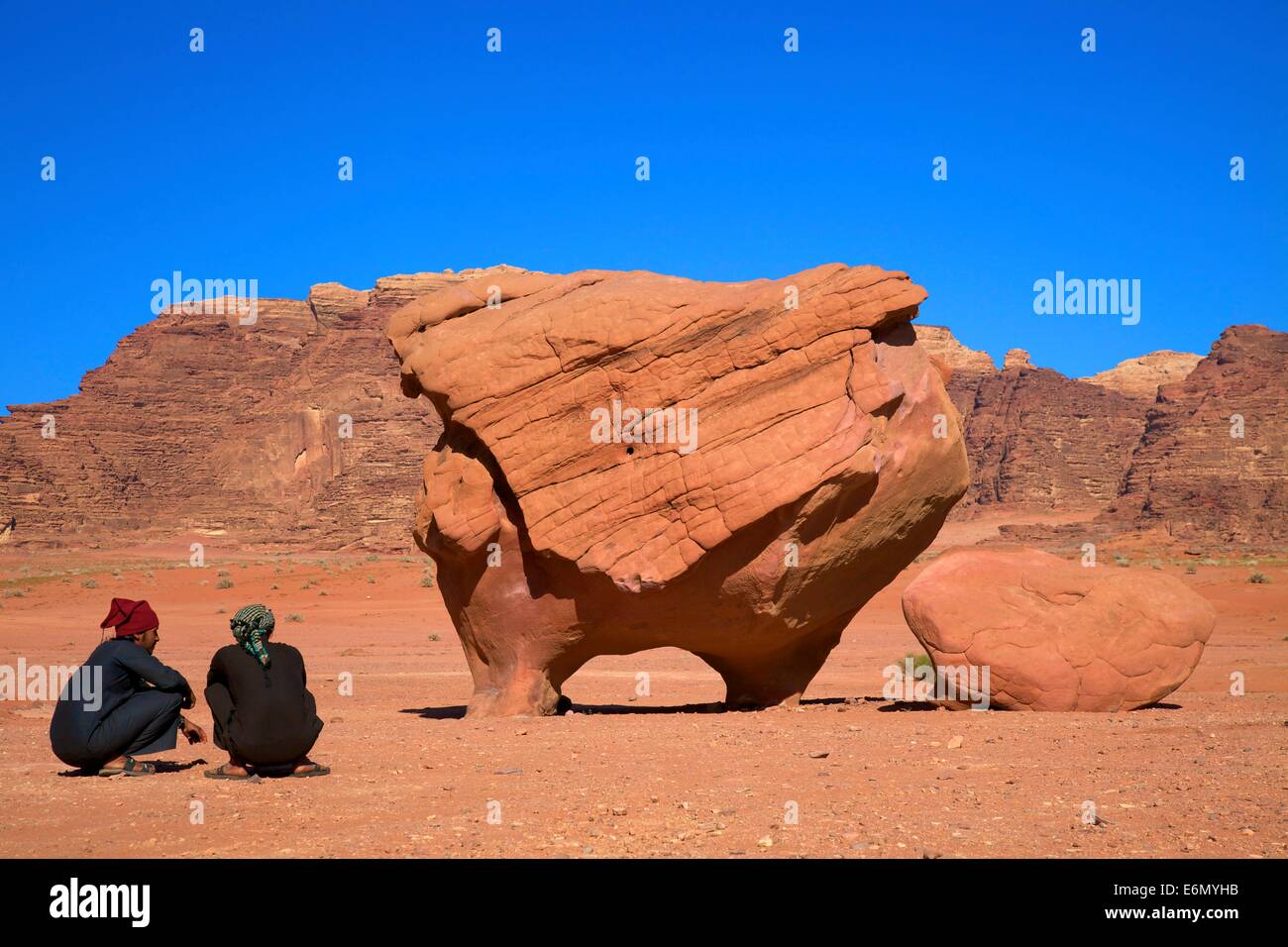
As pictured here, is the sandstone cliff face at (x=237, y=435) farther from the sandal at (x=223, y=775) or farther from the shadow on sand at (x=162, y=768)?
the sandal at (x=223, y=775)

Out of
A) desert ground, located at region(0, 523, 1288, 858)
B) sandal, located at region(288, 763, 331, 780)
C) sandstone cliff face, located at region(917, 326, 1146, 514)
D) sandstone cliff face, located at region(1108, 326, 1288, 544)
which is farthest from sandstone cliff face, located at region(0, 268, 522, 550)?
sandal, located at region(288, 763, 331, 780)

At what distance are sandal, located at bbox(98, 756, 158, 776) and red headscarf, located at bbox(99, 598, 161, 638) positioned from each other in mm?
858

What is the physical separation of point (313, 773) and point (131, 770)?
4.17 feet

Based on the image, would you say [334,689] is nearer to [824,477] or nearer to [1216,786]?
[824,477]

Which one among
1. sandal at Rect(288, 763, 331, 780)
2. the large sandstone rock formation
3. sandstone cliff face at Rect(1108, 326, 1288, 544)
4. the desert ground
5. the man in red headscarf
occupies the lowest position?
the desert ground

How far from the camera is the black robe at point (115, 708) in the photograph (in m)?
8.59

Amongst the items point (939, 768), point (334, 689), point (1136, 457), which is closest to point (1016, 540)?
point (1136, 457)

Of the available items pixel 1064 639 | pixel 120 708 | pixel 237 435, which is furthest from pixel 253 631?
pixel 237 435

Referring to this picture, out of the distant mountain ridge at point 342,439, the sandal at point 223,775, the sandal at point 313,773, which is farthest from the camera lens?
the distant mountain ridge at point 342,439

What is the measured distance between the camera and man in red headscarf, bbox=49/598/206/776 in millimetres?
8594

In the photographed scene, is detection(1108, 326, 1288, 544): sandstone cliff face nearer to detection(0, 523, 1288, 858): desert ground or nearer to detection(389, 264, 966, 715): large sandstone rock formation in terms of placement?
detection(0, 523, 1288, 858): desert ground

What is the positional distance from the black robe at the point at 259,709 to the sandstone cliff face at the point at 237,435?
266 feet

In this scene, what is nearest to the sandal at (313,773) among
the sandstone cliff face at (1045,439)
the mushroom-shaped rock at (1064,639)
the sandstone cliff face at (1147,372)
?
the mushroom-shaped rock at (1064,639)
